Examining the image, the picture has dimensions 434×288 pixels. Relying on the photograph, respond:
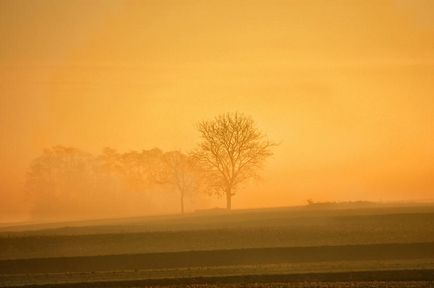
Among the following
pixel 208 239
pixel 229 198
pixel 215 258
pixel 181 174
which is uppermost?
pixel 181 174

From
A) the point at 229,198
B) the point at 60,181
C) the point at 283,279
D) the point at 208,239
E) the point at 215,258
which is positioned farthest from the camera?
the point at 60,181

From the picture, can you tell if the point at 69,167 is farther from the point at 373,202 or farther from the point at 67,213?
the point at 373,202

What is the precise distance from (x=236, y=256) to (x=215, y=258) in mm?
1032

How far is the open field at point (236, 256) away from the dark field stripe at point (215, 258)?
47 mm

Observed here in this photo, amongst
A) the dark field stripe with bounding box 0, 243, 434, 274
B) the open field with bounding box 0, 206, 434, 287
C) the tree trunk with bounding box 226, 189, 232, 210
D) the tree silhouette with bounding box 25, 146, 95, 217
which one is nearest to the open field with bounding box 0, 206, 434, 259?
the open field with bounding box 0, 206, 434, 287

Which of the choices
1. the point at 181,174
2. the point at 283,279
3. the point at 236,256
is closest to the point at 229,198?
the point at 181,174

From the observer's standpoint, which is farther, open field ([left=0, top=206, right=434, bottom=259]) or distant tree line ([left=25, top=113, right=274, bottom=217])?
distant tree line ([left=25, top=113, right=274, bottom=217])

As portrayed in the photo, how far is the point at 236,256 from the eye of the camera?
3069cm

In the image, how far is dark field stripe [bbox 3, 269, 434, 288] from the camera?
74.9ft

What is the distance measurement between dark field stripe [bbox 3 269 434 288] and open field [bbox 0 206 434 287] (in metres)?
0.04

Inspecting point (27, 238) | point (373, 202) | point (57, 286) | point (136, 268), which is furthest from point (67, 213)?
point (57, 286)

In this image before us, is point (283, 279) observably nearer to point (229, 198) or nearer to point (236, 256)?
point (236, 256)

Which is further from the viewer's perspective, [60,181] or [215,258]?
[60,181]

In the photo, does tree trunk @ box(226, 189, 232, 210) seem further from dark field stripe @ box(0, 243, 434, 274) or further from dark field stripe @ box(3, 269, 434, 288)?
dark field stripe @ box(3, 269, 434, 288)
